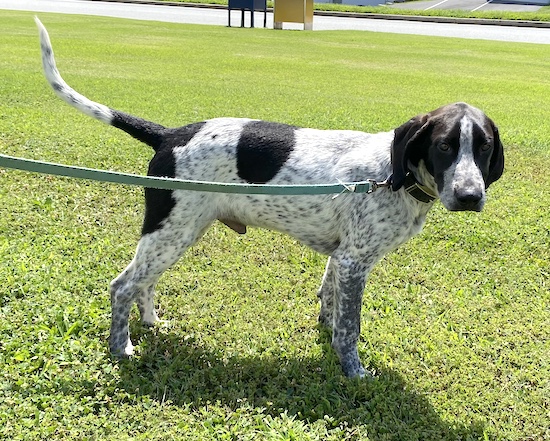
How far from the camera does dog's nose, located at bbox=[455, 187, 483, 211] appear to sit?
280cm

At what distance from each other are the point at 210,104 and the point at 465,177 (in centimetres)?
761

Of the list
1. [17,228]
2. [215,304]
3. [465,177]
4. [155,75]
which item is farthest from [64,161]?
[155,75]

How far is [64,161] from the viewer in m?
6.44

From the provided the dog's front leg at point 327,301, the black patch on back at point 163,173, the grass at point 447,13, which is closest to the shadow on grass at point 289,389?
the dog's front leg at point 327,301

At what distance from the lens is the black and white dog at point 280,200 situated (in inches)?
131

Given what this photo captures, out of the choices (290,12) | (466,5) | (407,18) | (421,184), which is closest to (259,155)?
(421,184)

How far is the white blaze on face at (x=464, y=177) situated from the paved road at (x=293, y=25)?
82.0ft

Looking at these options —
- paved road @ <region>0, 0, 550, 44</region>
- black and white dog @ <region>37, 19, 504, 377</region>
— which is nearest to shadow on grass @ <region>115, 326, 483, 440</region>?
black and white dog @ <region>37, 19, 504, 377</region>

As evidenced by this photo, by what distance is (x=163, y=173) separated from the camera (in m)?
3.45

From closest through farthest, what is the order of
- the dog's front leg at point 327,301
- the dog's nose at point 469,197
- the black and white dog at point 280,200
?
the dog's nose at point 469,197 < the black and white dog at point 280,200 < the dog's front leg at point 327,301

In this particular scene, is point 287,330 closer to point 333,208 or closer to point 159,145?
point 333,208

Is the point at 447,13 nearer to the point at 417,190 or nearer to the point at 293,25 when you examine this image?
the point at 293,25

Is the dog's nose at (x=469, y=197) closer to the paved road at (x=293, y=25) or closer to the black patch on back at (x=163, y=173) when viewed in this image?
the black patch on back at (x=163, y=173)

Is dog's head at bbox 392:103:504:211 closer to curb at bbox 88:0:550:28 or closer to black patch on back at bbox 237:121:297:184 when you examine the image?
black patch on back at bbox 237:121:297:184
